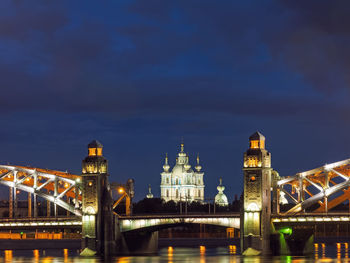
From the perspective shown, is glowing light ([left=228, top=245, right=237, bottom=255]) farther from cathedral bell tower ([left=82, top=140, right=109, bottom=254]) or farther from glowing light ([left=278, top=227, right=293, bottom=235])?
cathedral bell tower ([left=82, top=140, right=109, bottom=254])

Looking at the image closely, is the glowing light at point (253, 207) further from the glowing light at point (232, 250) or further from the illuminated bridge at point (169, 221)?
the glowing light at point (232, 250)

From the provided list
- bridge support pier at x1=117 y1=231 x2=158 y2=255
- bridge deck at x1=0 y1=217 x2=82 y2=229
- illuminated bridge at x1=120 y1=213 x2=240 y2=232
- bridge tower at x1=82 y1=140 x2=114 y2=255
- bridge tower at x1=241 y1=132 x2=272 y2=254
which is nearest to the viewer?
bridge tower at x1=241 y1=132 x2=272 y2=254

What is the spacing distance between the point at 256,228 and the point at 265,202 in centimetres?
423

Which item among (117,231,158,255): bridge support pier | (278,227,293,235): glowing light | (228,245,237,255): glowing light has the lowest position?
(228,245,237,255): glowing light

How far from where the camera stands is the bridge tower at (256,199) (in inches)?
5536

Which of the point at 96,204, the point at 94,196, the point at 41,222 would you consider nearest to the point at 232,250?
the point at 96,204

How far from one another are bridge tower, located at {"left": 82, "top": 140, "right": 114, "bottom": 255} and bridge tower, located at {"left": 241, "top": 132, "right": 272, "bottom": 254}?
21.0 metres

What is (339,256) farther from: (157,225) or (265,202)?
(157,225)

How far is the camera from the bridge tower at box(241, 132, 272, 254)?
14062 cm

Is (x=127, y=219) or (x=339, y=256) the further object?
(x=127, y=219)

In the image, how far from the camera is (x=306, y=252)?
147250 millimetres

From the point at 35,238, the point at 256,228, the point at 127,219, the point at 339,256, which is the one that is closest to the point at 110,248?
the point at 127,219

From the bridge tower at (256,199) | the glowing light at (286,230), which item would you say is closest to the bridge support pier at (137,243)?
the bridge tower at (256,199)

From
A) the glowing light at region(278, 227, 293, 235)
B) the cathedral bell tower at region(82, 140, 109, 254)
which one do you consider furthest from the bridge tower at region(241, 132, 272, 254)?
the cathedral bell tower at region(82, 140, 109, 254)
